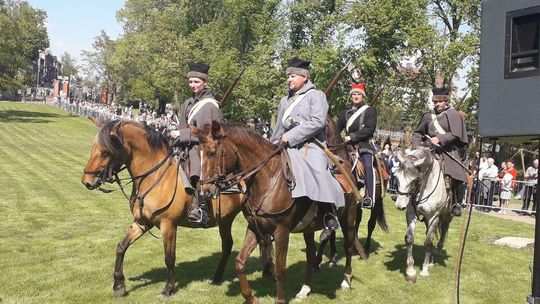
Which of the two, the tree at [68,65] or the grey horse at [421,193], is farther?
the tree at [68,65]

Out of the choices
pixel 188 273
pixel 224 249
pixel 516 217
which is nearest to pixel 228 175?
pixel 224 249

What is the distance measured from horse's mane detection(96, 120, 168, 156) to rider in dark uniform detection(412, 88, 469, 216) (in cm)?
539

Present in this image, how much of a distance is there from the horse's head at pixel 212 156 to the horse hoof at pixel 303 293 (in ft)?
8.85

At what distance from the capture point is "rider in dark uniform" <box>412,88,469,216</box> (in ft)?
32.6

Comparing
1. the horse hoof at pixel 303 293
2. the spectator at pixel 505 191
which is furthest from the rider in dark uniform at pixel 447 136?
the spectator at pixel 505 191

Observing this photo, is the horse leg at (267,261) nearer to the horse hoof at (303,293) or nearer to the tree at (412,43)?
the horse hoof at (303,293)

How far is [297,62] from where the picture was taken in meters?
7.26

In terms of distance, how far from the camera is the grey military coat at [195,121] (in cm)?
774

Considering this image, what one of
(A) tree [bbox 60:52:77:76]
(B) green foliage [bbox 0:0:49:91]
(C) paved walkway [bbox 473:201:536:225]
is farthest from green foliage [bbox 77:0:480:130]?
(A) tree [bbox 60:52:77:76]

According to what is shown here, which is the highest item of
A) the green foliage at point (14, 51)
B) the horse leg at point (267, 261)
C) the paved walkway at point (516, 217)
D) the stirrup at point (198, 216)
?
the green foliage at point (14, 51)

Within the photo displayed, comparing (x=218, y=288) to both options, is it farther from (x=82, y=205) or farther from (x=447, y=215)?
(x=82, y=205)

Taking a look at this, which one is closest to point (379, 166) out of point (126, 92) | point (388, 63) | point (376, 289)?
point (376, 289)

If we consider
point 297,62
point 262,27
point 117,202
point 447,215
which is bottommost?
point 117,202

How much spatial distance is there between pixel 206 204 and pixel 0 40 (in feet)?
162
